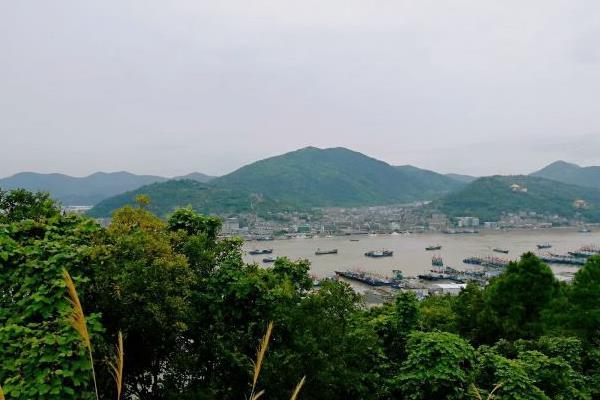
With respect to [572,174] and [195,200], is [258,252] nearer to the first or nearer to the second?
[195,200]

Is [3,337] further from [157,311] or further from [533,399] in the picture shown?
[533,399]

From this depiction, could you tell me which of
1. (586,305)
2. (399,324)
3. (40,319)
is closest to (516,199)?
(586,305)

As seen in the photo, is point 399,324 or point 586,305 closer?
point 399,324

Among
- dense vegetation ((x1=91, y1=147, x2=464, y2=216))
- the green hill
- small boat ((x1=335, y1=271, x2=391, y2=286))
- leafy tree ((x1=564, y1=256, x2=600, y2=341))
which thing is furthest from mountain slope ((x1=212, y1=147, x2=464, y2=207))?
leafy tree ((x1=564, y1=256, x2=600, y2=341))

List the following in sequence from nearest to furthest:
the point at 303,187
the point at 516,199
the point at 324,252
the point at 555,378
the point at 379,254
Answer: the point at 555,378 → the point at 379,254 → the point at 324,252 → the point at 516,199 → the point at 303,187

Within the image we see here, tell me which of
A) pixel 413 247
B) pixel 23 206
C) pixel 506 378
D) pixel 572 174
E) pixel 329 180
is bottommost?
pixel 413 247

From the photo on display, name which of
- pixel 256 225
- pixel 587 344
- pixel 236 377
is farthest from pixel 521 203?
pixel 236 377

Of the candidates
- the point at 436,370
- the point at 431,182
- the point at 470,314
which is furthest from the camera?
the point at 431,182
